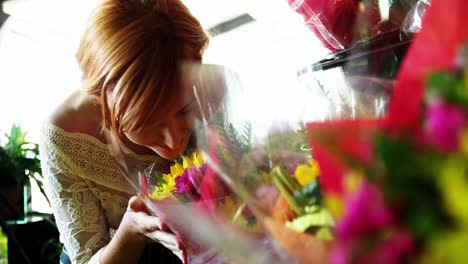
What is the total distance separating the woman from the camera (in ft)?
3.38

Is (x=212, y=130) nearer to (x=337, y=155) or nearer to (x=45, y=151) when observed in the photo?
(x=337, y=155)

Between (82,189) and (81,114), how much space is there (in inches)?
7.4

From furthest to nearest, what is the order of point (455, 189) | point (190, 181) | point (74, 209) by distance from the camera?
point (74, 209), point (190, 181), point (455, 189)

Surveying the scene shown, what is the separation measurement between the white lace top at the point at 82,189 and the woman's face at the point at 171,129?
12 centimetres

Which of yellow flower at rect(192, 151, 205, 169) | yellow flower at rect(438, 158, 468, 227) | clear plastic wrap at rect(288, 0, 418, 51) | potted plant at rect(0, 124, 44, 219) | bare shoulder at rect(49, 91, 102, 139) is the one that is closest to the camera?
yellow flower at rect(438, 158, 468, 227)

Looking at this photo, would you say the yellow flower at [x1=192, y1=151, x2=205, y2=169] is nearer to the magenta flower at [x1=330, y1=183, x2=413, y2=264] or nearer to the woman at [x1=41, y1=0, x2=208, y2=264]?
the woman at [x1=41, y1=0, x2=208, y2=264]

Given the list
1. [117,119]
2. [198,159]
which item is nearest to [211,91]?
[198,159]

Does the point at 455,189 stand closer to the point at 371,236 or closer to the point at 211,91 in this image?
the point at 371,236

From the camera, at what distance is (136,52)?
1059mm

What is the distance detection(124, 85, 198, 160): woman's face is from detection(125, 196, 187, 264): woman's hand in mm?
109

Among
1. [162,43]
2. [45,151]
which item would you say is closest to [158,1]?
[162,43]

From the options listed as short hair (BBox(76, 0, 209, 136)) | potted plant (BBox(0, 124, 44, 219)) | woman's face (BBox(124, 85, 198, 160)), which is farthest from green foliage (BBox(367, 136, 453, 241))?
potted plant (BBox(0, 124, 44, 219))

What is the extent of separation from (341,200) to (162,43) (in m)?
0.85

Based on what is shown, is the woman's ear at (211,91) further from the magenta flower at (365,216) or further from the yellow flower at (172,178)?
the magenta flower at (365,216)
